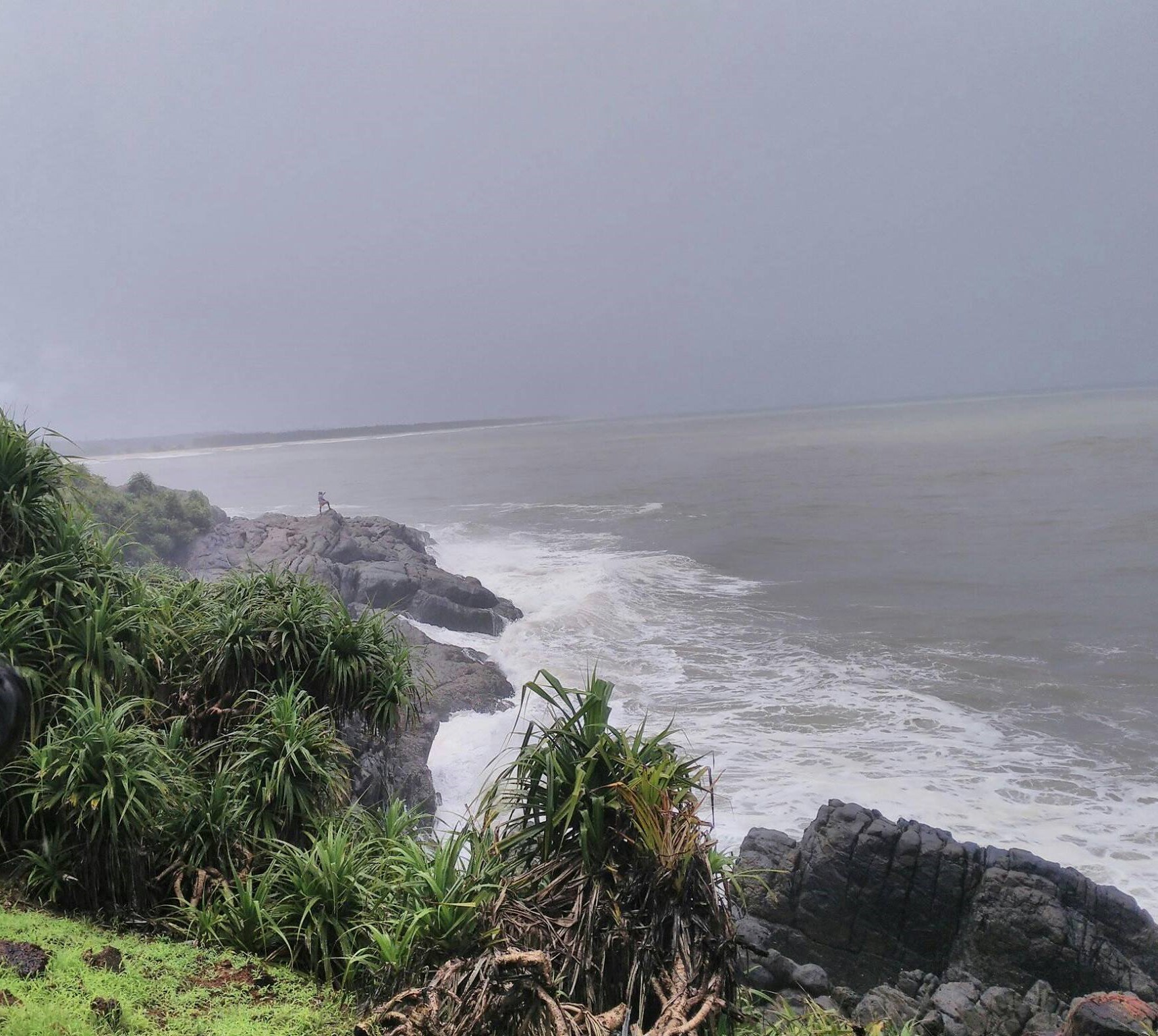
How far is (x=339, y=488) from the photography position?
6300cm

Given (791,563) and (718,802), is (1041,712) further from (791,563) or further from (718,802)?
(791,563)

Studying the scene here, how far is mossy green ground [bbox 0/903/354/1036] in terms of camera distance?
3605 millimetres

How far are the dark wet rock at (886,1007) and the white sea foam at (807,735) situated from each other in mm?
3117

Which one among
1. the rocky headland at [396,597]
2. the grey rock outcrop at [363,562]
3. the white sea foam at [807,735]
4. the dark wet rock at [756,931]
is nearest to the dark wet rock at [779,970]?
the dark wet rock at [756,931]

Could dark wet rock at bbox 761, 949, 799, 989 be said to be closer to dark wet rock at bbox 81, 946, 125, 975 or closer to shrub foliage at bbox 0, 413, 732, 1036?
shrub foliage at bbox 0, 413, 732, 1036

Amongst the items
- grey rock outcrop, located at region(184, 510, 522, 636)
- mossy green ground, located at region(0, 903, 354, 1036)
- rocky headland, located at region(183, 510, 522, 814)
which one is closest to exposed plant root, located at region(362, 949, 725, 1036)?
mossy green ground, located at region(0, 903, 354, 1036)

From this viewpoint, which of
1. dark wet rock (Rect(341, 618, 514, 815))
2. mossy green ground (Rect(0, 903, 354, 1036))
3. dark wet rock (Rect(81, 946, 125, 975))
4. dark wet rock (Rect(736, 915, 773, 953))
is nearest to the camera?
mossy green ground (Rect(0, 903, 354, 1036))

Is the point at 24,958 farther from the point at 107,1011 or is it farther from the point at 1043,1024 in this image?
the point at 1043,1024

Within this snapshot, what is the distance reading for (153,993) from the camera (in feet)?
13.3

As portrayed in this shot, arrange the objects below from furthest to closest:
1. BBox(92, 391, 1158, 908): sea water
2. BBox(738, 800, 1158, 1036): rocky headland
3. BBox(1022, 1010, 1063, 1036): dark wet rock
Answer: BBox(92, 391, 1158, 908): sea water
BBox(738, 800, 1158, 1036): rocky headland
BBox(1022, 1010, 1063, 1036): dark wet rock

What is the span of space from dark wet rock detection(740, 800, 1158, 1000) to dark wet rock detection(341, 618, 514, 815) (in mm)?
3994

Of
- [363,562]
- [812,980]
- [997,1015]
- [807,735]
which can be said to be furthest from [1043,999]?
[363,562]

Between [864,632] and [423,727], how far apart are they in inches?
500

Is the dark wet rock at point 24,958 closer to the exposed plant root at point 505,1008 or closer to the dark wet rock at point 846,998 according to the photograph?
the exposed plant root at point 505,1008
